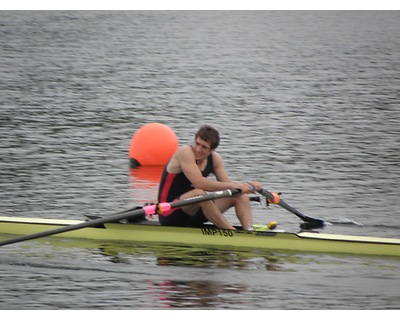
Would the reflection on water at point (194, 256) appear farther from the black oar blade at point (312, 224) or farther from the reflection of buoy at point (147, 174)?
the reflection of buoy at point (147, 174)

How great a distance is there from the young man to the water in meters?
0.41

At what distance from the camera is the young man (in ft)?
41.0

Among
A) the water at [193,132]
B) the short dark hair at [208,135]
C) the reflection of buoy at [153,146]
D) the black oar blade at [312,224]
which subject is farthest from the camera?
the reflection of buoy at [153,146]

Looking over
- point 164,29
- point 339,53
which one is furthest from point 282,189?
point 164,29

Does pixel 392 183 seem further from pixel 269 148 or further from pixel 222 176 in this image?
pixel 222 176

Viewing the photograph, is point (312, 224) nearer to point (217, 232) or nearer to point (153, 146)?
point (217, 232)

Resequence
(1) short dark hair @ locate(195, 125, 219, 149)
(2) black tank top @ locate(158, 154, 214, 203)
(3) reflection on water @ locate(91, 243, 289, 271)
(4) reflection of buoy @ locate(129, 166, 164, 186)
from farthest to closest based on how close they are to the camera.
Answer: (4) reflection of buoy @ locate(129, 166, 164, 186), (2) black tank top @ locate(158, 154, 214, 203), (1) short dark hair @ locate(195, 125, 219, 149), (3) reflection on water @ locate(91, 243, 289, 271)

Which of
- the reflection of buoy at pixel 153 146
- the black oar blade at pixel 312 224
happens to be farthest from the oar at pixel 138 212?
the reflection of buoy at pixel 153 146

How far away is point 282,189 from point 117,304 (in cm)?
638

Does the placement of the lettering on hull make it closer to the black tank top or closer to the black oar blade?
the black tank top

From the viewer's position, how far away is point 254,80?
28.1m

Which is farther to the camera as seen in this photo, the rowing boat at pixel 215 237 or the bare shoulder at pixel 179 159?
the bare shoulder at pixel 179 159

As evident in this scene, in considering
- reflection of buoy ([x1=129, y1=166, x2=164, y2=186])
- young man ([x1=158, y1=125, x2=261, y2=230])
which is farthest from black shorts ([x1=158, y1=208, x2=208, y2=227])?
reflection of buoy ([x1=129, y1=166, x2=164, y2=186])

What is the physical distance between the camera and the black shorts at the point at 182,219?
1270cm
